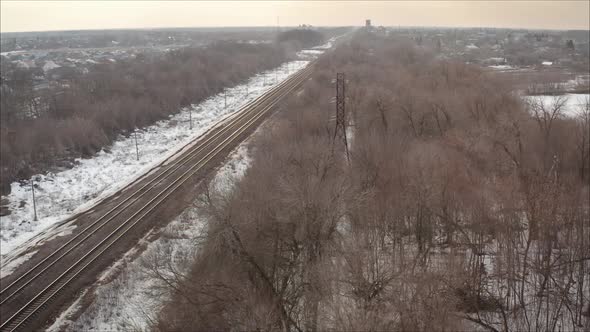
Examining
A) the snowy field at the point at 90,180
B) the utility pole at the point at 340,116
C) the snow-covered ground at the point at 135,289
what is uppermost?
the utility pole at the point at 340,116

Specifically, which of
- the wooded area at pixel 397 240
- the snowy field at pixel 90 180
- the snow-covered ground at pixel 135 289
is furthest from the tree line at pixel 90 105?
the wooded area at pixel 397 240

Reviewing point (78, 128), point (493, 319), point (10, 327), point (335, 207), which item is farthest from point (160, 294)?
point (78, 128)

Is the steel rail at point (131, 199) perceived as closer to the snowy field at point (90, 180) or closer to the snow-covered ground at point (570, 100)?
the snowy field at point (90, 180)

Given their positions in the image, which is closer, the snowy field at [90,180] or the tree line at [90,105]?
the snowy field at [90,180]

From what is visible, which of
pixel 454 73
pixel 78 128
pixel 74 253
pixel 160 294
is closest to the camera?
pixel 160 294

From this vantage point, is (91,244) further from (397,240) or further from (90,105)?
(90,105)

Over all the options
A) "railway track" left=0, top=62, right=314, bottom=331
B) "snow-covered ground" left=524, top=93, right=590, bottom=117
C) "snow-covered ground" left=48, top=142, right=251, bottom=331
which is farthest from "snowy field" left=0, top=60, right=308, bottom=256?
"snow-covered ground" left=524, top=93, right=590, bottom=117

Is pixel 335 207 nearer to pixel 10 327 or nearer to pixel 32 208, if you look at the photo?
pixel 10 327
